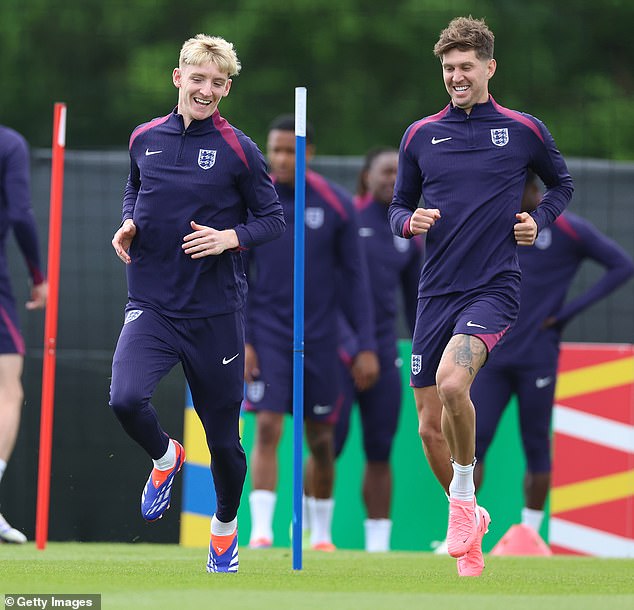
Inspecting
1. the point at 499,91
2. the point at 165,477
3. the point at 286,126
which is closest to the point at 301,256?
the point at 165,477

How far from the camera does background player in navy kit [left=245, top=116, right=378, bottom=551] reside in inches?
439

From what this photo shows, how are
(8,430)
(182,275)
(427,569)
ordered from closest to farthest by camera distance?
(182,275) < (427,569) < (8,430)

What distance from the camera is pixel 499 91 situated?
76.6 feet

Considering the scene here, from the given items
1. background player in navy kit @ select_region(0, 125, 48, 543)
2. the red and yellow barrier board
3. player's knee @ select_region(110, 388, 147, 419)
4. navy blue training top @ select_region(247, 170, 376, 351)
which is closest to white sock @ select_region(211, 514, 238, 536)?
player's knee @ select_region(110, 388, 147, 419)

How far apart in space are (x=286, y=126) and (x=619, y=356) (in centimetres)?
285

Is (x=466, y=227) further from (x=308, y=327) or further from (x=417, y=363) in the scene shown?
(x=308, y=327)

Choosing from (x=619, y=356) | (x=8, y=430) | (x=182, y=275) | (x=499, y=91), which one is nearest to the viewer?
(x=182, y=275)

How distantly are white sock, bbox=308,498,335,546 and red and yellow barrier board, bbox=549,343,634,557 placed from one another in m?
1.65

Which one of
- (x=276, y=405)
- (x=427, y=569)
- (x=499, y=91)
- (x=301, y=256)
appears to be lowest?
(x=427, y=569)

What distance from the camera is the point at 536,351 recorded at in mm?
11258

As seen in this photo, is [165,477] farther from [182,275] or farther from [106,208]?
[106,208]

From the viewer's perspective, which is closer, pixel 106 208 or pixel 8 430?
pixel 8 430

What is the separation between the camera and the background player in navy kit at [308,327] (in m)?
11.1

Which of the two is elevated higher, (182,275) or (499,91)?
(499,91)
